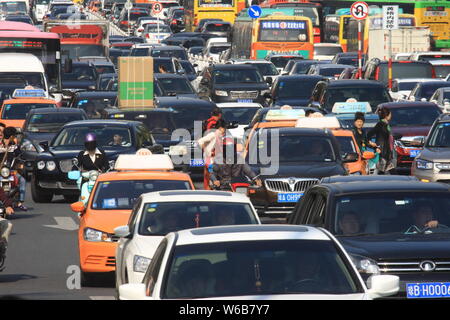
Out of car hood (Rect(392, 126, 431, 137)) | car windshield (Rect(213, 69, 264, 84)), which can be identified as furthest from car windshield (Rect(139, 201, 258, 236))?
car windshield (Rect(213, 69, 264, 84))

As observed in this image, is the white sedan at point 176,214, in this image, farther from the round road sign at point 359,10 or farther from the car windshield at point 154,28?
the car windshield at point 154,28

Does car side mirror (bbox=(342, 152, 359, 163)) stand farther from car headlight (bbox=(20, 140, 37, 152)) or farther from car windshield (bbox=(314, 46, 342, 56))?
car windshield (bbox=(314, 46, 342, 56))

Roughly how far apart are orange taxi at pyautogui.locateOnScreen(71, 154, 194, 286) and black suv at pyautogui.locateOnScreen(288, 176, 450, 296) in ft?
9.02

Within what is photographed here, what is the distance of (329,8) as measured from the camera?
3231 inches

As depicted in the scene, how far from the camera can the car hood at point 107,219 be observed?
16391 millimetres

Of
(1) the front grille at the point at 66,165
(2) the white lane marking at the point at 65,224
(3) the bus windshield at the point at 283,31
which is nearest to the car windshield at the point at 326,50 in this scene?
(3) the bus windshield at the point at 283,31

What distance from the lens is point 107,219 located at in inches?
651

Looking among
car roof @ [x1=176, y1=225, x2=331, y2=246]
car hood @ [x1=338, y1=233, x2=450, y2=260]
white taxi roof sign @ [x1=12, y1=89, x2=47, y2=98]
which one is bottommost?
white taxi roof sign @ [x1=12, y1=89, x2=47, y2=98]

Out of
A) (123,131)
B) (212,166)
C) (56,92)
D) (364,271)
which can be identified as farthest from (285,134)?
(56,92)

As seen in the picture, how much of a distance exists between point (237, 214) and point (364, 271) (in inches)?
95.8

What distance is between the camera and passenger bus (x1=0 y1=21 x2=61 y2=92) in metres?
46.3

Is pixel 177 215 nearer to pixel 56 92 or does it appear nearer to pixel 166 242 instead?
pixel 166 242

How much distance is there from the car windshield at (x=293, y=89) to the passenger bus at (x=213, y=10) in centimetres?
4372

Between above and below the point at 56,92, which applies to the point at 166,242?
above
